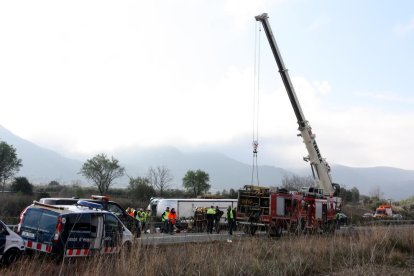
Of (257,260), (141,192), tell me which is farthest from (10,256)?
(141,192)

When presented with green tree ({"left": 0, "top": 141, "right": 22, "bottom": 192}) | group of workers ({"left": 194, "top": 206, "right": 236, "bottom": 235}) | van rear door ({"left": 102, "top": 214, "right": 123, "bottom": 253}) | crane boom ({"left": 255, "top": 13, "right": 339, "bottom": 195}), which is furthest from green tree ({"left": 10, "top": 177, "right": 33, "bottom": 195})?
van rear door ({"left": 102, "top": 214, "right": 123, "bottom": 253})

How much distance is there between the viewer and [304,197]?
2672 cm

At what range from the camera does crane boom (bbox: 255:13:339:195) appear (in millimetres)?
29734

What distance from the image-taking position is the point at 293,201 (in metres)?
25.7

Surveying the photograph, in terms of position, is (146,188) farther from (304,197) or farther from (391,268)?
(391,268)

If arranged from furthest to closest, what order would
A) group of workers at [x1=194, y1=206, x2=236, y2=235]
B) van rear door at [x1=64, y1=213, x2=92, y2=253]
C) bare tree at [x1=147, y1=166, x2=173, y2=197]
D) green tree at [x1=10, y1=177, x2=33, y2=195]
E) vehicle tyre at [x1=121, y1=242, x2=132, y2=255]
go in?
1. bare tree at [x1=147, y1=166, x2=173, y2=197]
2. green tree at [x1=10, y1=177, x2=33, y2=195]
3. group of workers at [x1=194, y1=206, x2=236, y2=235]
4. van rear door at [x1=64, y1=213, x2=92, y2=253]
5. vehicle tyre at [x1=121, y1=242, x2=132, y2=255]

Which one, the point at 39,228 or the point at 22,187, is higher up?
the point at 22,187

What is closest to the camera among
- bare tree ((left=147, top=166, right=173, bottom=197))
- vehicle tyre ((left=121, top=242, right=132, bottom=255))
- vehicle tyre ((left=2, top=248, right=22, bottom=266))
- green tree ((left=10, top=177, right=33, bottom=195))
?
vehicle tyre ((left=121, top=242, right=132, bottom=255))

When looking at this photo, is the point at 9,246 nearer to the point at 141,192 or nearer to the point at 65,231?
the point at 65,231

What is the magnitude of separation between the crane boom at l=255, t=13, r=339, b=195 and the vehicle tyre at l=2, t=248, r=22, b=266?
21463 millimetres

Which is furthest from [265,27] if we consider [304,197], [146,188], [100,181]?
[100,181]

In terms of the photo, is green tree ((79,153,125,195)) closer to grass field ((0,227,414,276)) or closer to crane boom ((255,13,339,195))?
crane boom ((255,13,339,195))

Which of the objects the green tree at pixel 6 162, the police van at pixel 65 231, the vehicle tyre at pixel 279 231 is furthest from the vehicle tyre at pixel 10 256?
the green tree at pixel 6 162

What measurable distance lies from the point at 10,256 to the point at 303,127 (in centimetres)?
2186
